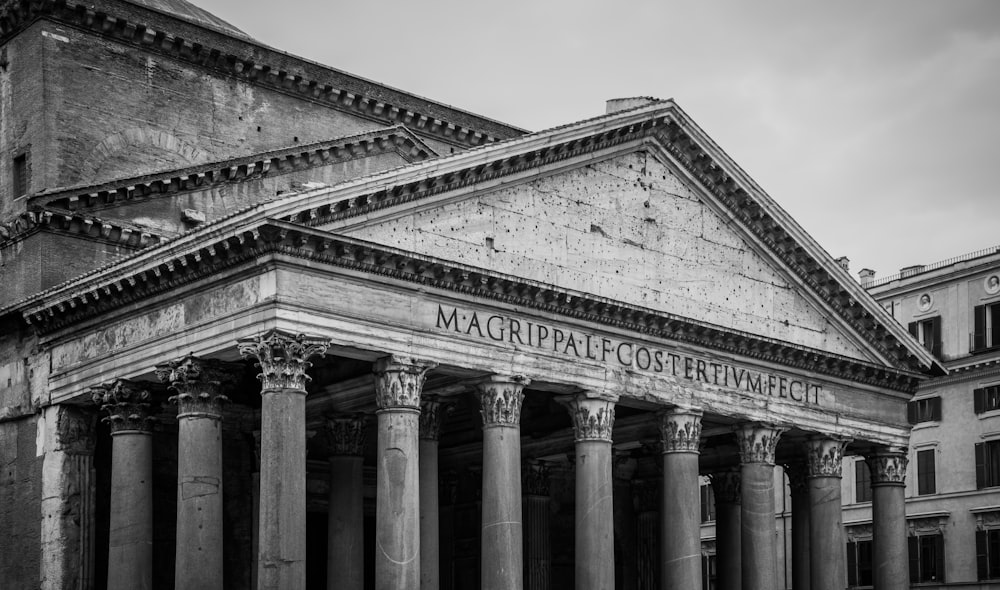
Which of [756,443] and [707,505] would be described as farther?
[707,505]

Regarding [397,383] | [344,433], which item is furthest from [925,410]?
[397,383]

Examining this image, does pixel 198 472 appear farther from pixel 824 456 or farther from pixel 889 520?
pixel 889 520

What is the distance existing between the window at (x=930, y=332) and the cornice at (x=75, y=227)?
84.7 ft

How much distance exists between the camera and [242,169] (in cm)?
3109

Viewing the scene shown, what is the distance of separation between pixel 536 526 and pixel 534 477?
113 centimetres

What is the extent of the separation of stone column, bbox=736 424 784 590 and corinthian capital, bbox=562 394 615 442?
14.5ft

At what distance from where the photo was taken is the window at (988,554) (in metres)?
43.0

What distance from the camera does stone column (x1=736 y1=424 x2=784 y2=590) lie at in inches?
1217

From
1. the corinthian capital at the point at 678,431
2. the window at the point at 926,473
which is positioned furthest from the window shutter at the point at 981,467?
the corinthian capital at the point at 678,431

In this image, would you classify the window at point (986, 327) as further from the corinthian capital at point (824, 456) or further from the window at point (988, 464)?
the corinthian capital at point (824, 456)

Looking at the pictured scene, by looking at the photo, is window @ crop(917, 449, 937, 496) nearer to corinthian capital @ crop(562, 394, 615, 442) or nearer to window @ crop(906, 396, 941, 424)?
window @ crop(906, 396, 941, 424)

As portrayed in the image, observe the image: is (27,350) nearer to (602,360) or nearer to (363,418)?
(363,418)

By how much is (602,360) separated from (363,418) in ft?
15.3

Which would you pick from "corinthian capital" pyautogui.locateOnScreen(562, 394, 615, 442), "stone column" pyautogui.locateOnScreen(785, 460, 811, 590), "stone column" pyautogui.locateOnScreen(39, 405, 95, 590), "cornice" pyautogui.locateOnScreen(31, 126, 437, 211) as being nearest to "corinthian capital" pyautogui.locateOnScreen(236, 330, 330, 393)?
"stone column" pyautogui.locateOnScreen(39, 405, 95, 590)
